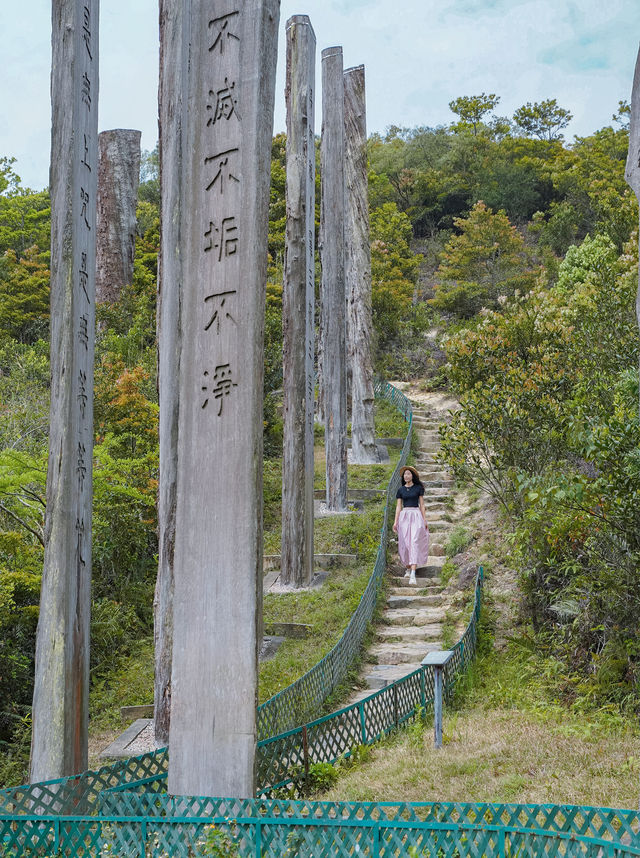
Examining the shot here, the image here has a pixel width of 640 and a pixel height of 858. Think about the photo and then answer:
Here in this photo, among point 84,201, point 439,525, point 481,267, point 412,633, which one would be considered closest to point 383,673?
point 412,633

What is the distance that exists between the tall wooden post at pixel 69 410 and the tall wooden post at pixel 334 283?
8555 mm

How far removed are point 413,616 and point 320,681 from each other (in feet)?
10.5

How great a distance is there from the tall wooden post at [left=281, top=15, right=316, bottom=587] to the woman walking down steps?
52.8 inches

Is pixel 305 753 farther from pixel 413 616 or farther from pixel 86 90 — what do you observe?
pixel 413 616

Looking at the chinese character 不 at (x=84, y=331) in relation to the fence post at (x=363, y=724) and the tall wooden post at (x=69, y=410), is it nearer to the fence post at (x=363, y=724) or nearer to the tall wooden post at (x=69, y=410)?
the tall wooden post at (x=69, y=410)

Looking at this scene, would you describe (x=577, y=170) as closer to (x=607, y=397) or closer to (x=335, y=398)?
(x=335, y=398)

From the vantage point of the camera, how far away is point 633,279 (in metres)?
9.84

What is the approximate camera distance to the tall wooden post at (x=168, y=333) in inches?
246

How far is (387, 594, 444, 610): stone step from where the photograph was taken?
10758 millimetres

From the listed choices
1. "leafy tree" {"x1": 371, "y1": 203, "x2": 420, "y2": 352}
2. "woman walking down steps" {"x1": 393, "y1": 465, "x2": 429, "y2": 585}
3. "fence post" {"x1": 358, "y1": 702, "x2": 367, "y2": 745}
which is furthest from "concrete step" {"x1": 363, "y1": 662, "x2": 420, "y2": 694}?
"leafy tree" {"x1": 371, "y1": 203, "x2": 420, "y2": 352}

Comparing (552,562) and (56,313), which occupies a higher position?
(56,313)

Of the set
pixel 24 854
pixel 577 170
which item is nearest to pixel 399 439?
pixel 24 854

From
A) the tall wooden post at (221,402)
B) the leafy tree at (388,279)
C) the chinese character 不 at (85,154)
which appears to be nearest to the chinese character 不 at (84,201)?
the chinese character 不 at (85,154)

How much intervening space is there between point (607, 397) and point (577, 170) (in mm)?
24834
